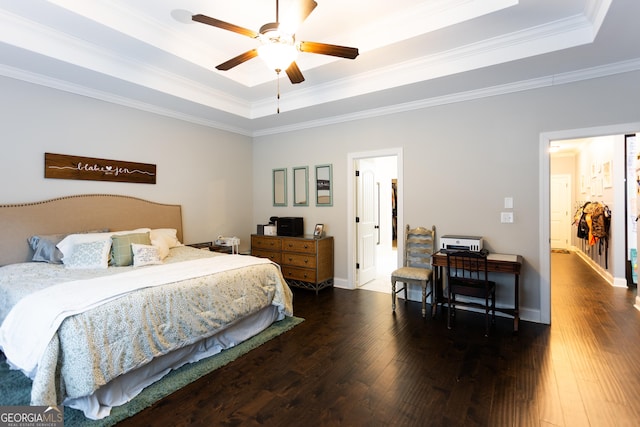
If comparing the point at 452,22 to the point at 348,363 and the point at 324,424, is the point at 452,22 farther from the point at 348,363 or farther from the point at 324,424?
the point at 324,424

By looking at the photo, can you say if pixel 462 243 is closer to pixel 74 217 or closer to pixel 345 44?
pixel 345 44

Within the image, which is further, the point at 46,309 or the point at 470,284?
the point at 470,284

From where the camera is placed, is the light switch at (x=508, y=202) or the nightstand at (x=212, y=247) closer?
the light switch at (x=508, y=202)

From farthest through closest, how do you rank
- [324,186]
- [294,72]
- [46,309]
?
[324,186] < [294,72] < [46,309]

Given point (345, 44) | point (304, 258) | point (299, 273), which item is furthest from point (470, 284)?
point (345, 44)

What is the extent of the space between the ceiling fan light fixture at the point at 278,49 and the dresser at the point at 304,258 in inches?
110

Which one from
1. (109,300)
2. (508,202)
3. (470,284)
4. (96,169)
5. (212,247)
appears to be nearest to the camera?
(109,300)

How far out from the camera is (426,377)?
2.44 meters

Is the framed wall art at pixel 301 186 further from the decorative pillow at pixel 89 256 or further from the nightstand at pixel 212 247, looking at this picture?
the decorative pillow at pixel 89 256

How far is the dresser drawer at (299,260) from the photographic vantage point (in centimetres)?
473

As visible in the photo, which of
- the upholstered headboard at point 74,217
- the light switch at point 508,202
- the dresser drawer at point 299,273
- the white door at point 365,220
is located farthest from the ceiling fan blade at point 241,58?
the light switch at point 508,202

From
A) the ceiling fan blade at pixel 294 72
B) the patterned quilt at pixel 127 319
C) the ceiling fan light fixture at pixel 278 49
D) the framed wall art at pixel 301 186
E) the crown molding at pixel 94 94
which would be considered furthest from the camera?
the framed wall art at pixel 301 186

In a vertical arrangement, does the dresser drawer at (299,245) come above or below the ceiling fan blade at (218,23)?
below

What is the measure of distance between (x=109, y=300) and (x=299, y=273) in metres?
2.96
